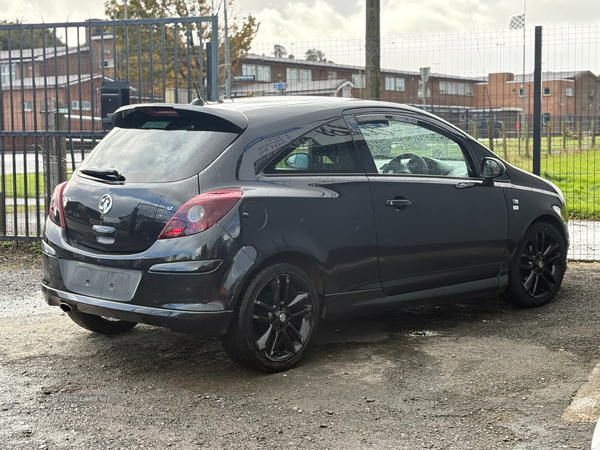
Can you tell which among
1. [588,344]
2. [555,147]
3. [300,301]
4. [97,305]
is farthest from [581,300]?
[555,147]

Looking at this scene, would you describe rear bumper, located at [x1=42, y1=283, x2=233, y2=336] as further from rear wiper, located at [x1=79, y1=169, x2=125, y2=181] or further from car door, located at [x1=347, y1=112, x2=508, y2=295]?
car door, located at [x1=347, y1=112, x2=508, y2=295]

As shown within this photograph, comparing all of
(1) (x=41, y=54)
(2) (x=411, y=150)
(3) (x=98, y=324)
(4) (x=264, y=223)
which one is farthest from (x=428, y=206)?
(1) (x=41, y=54)

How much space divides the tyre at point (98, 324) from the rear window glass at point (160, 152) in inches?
42.9

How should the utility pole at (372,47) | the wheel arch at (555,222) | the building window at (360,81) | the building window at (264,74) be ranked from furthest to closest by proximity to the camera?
the building window at (264,74) → the building window at (360,81) → the utility pole at (372,47) → the wheel arch at (555,222)

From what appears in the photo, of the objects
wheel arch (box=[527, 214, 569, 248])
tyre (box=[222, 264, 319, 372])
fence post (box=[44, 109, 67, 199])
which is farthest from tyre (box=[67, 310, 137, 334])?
fence post (box=[44, 109, 67, 199])

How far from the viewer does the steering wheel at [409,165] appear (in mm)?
5578

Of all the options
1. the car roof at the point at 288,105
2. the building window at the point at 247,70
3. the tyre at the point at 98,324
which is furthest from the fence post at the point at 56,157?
the building window at the point at 247,70

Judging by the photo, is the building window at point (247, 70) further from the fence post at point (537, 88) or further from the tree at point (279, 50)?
the fence post at point (537, 88)

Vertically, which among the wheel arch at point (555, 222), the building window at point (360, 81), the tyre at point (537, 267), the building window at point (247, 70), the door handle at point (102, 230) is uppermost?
the building window at point (247, 70)

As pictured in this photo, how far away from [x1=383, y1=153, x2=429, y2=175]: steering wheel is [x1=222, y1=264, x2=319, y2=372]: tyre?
3.63 feet

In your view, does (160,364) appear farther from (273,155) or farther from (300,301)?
(273,155)

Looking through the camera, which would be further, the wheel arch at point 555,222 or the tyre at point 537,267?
the wheel arch at point 555,222

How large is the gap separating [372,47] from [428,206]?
5635 mm

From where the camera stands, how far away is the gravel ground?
392 centimetres
